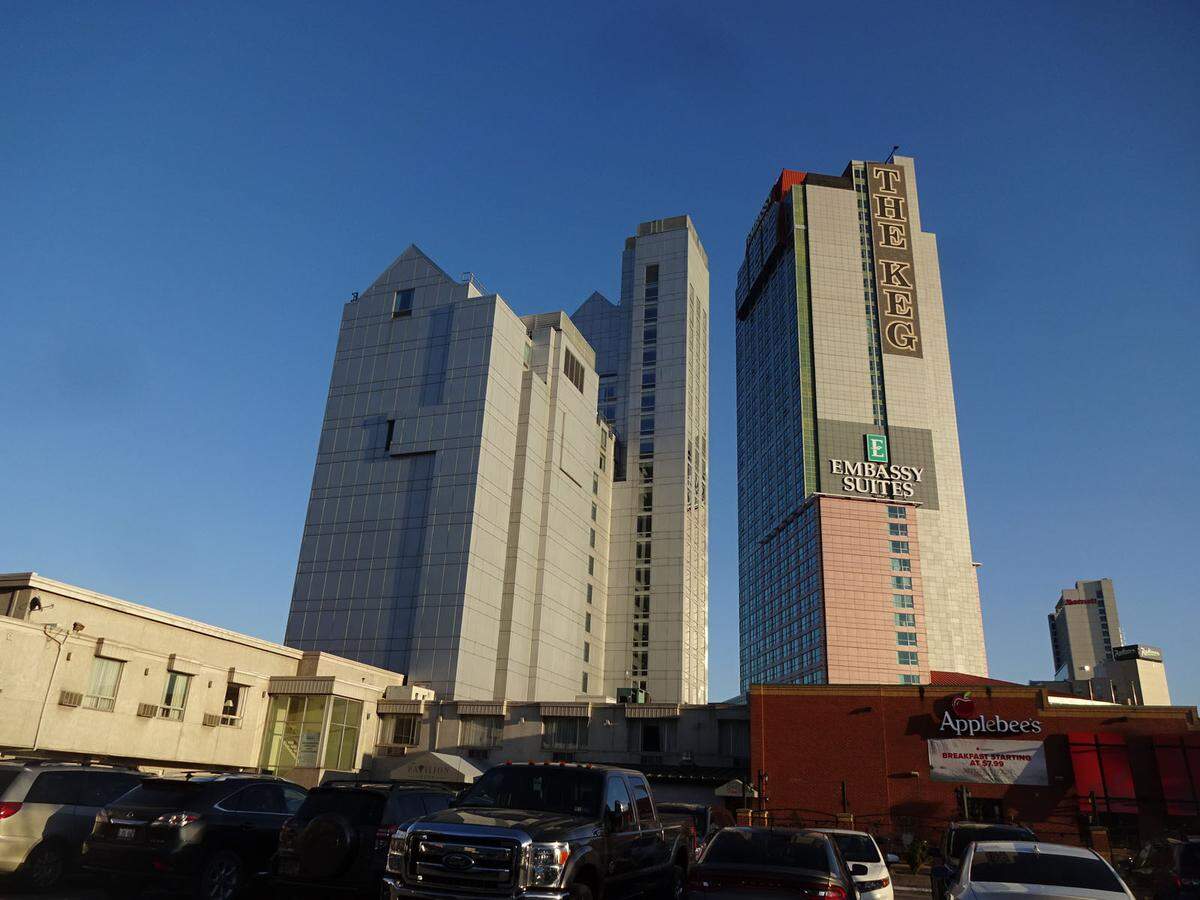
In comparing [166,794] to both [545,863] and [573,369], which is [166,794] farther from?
[573,369]

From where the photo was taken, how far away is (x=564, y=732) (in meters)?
54.0

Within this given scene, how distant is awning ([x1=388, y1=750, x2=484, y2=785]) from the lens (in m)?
40.9

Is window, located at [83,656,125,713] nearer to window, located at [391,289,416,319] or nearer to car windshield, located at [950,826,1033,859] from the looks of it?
car windshield, located at [950,826,1033,859]

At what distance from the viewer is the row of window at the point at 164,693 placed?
3638cm

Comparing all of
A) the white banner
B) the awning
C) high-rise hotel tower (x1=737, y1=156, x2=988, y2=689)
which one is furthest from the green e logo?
the awning

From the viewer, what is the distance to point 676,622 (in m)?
97.8

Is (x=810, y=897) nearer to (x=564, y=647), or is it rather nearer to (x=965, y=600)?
(x=564, y=647)

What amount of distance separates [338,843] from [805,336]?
148 metres

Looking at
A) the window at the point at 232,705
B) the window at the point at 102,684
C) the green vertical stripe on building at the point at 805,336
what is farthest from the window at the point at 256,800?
the green vertical stripe on building at the point at 805,336

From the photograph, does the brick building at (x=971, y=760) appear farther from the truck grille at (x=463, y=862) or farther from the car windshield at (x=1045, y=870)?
the truck grille at (x=463, y=862)

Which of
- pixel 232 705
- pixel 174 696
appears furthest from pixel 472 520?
pixel 174 696

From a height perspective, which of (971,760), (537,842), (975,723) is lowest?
(537,842)

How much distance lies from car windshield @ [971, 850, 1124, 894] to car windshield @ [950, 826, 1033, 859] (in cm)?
838

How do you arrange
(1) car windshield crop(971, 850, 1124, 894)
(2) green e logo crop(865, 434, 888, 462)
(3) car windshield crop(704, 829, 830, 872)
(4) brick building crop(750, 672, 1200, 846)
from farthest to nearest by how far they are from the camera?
(2) green e logo crop(865, 434, 888, 462)
(4) brick building crop(750, 672, 1200, 846)
(3) car windshield crop(704, 829, 830, 872)
(1) car windshield crop(971, 850, 1124, 894)
